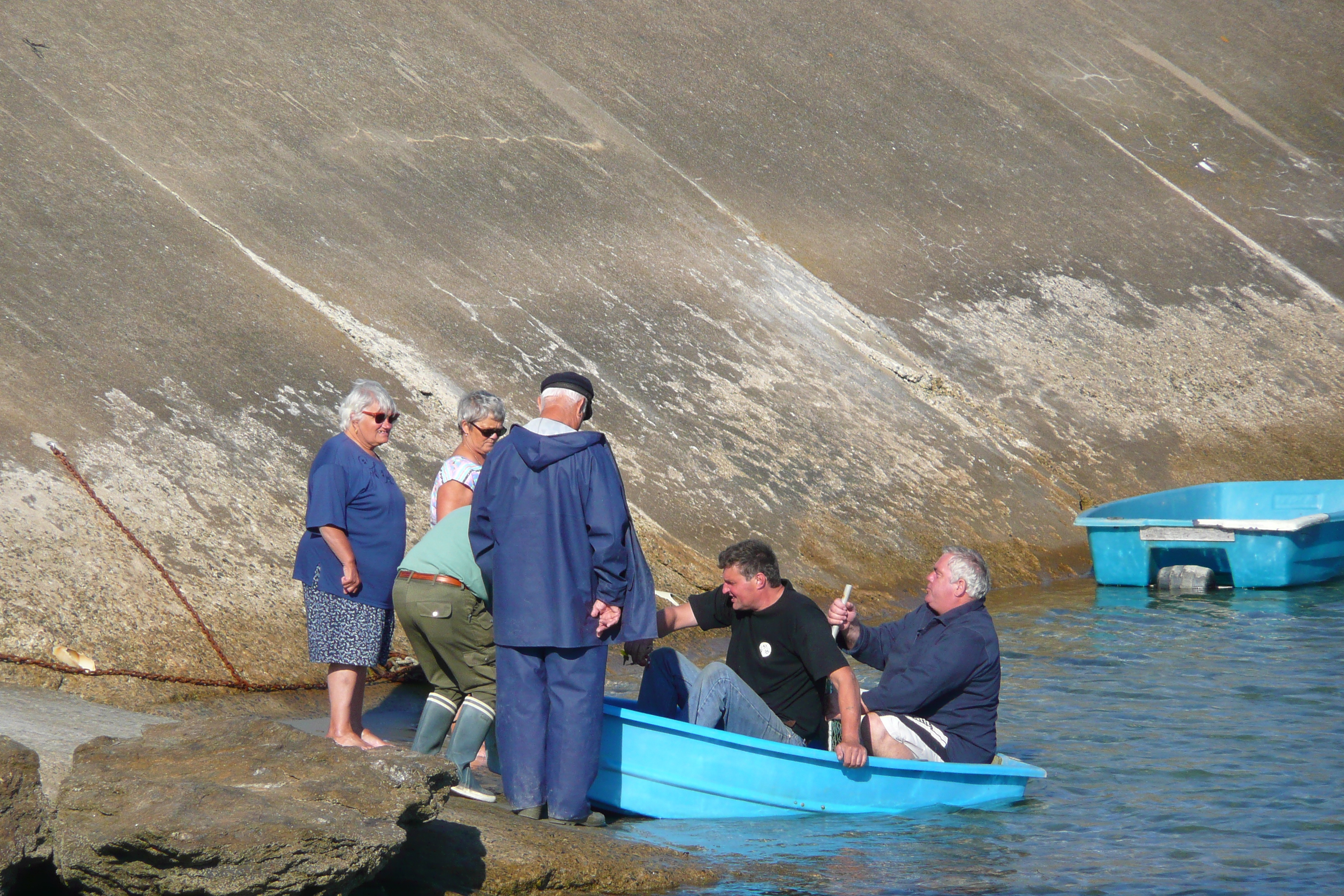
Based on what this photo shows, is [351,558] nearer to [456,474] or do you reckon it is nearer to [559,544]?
[456,474]

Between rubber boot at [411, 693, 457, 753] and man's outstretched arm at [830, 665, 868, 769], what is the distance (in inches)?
58.9

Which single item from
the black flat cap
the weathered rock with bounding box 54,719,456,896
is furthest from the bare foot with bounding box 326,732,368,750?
the black flat cap

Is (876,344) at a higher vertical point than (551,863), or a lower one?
higher

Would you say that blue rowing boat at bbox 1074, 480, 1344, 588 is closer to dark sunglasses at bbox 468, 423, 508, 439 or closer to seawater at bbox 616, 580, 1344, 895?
seawater at bbox 616, 580, 1344, 895

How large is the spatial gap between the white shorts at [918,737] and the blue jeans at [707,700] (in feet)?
1.43

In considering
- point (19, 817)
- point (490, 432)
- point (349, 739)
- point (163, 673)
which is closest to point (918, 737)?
point (490, 432)

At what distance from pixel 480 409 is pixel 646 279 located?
701cm

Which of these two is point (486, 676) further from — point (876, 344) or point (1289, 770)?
point (876, 344)

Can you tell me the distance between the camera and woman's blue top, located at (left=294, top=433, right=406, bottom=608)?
203 inches

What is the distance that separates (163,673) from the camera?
6.51 meters

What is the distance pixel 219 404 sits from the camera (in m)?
8.76

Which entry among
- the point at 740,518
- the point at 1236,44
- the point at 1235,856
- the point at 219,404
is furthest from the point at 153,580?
the point at 1236,44

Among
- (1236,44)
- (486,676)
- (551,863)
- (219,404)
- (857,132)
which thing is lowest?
(551,863)

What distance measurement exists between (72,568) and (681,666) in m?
3.46
